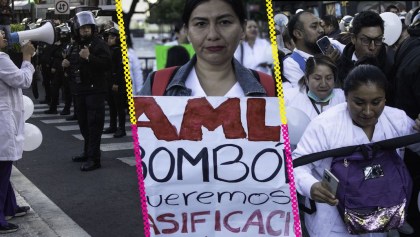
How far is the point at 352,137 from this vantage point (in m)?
2.84

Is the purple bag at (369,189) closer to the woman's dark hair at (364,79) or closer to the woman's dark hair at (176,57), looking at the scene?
the woman's dark hair at (364,79)

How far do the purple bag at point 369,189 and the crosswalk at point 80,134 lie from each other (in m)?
5.34

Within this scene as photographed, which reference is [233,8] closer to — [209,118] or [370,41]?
[209,118]

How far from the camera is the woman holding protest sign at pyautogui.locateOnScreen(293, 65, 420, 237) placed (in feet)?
9.17

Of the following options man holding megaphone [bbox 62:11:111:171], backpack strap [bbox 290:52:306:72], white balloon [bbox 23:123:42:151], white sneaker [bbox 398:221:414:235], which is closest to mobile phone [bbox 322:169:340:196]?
white sneaker [bbox 398:221:414:235]

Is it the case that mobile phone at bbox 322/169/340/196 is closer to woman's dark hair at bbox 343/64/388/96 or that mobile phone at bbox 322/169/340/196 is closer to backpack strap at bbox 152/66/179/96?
woman's dark hair at bbox 343/64/388/96

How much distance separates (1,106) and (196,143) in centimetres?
318

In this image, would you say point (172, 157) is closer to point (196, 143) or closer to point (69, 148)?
point (196, 143)

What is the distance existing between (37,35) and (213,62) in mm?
3380

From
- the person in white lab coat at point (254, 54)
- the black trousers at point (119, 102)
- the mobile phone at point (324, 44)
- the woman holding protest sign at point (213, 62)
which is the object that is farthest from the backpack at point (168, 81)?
the black trousers at point (119, 102)

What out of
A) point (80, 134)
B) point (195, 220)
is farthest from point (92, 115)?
point (195, 220)

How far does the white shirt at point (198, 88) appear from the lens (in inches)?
96.3

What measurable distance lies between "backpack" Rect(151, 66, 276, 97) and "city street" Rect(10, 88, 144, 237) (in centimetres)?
274

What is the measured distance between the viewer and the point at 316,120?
9.52ft
